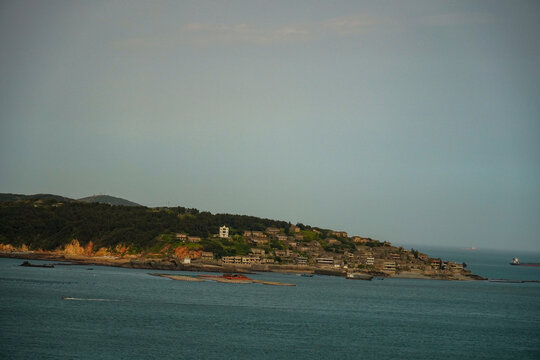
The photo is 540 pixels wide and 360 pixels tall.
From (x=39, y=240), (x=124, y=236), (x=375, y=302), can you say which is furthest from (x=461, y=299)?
(x=39, y=240)

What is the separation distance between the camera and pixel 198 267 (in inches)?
5778

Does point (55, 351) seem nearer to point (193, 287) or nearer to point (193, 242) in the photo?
point (193, 287)

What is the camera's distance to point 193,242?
543 feet

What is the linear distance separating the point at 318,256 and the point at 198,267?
40.4 meters

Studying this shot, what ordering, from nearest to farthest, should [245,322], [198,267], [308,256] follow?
1. [245,322]
2. [198,267]
3. [308,256]

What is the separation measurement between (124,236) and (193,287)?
68.8 m

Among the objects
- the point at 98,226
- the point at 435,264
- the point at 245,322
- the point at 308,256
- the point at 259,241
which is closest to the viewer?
the point at 245,322

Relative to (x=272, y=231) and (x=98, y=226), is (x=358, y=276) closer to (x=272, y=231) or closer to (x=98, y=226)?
(x=272, y=231)

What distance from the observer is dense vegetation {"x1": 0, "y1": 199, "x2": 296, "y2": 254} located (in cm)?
16762

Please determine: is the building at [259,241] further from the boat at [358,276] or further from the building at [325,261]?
the boat at [358,276]

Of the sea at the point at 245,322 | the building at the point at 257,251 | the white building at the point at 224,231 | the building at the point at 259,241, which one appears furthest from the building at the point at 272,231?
the sea at the point at 245,322

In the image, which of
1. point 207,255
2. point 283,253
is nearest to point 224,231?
point 283,253

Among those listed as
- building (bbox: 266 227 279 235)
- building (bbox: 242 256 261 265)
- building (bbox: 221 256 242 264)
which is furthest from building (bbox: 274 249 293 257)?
building (bbox: 266 227 279 235)

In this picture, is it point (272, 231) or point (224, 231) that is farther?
point (272, 231)
